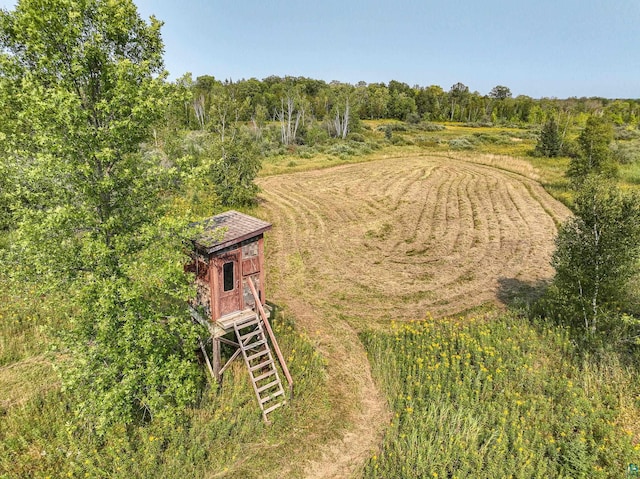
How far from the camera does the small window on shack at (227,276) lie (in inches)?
466

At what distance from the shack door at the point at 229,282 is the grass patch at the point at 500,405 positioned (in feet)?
18.2

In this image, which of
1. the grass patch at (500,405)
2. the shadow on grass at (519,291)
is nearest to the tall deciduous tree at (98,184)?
the grass patch at (500,405)

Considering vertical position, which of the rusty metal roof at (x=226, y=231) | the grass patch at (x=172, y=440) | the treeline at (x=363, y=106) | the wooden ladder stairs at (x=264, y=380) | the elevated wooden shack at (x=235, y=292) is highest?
the treeline at (x=363, y=106)

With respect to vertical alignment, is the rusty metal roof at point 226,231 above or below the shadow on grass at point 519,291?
above

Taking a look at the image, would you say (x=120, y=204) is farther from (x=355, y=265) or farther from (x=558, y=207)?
(x=558, y=207)

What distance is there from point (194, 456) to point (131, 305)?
4256 mm

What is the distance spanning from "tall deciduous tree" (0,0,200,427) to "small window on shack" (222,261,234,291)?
164 centimetres

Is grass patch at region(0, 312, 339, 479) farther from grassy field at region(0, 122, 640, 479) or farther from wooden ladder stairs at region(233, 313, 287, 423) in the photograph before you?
wooden ladder stairs at region(233, 313, 287, 423)

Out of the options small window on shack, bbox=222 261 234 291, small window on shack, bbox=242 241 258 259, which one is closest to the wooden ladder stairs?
small window on shack, bbox=222 261 234 291

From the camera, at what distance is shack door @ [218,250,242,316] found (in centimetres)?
1171

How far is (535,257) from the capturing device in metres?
22.9

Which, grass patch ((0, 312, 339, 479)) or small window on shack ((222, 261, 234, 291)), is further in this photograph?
small window on shack ((222, 261, 234, 291))

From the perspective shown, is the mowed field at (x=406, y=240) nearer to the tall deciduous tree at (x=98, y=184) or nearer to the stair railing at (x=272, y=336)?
the stair railing at (x=272, y=336)

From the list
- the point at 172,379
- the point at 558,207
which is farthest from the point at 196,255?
the point at 558,207
